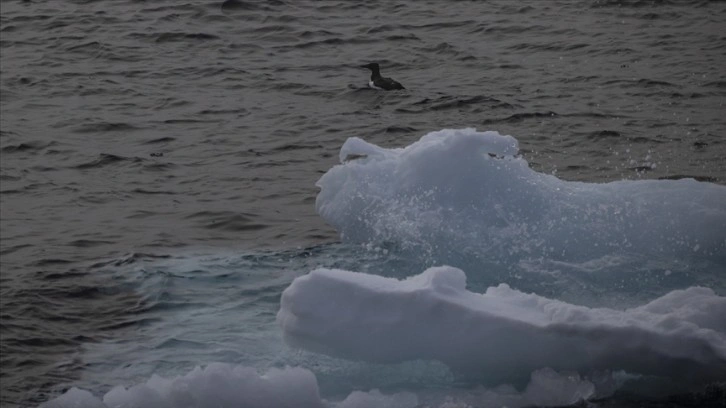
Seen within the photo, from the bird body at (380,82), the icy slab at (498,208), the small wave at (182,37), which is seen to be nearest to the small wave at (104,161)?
the bird body at (380,82)

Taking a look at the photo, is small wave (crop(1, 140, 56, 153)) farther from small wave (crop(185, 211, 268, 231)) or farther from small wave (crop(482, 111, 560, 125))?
small wave (crop(482, 111, 560, 125))

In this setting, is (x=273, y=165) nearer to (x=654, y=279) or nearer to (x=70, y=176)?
(x=70, y=176)

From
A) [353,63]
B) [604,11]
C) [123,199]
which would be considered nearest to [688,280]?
[123,199]

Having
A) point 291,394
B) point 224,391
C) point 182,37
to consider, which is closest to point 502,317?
point 291,394

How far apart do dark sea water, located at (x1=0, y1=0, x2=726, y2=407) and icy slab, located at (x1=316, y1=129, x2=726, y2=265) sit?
1.51 feet

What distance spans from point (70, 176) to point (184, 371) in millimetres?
5123

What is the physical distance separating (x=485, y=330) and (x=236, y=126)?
23.0 feet

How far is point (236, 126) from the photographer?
13.5m

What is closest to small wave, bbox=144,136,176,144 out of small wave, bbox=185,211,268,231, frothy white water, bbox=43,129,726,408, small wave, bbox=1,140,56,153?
small wave, bbox=1,140,56,153

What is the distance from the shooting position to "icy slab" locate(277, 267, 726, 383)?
22.6 feet

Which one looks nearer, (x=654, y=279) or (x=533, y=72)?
(x=654, y=279)

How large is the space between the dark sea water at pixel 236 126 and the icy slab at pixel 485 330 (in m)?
0.63

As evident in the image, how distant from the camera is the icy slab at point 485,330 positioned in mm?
6891

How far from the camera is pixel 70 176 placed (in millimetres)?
12133
